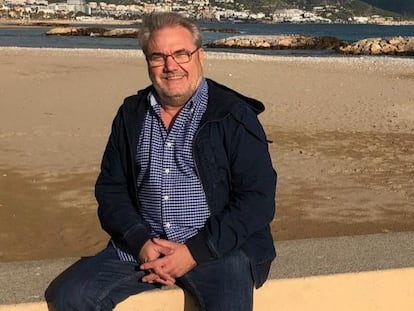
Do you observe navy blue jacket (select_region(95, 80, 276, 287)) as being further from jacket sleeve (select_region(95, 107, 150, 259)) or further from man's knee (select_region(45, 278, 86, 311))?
man's knee (select_region(45, 278, 86, 311))

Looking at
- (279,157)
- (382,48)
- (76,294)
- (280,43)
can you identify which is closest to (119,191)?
(76,294)

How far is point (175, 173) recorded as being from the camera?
2.38 m

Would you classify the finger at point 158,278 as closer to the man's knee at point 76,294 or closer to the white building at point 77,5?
the man's knee at point 76,294

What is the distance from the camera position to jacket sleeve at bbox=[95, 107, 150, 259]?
96.7 inches

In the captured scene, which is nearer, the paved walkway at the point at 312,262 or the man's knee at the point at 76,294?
the man's knee at the point at 76,294

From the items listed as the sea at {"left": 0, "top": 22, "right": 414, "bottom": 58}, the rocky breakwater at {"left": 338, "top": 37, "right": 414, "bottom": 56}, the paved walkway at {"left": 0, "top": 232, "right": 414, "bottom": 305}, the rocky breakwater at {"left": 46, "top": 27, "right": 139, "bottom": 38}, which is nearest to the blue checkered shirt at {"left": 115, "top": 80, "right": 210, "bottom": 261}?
the paved walkway at {"left": 0, "top": 232, "right": 414, "bottom": 305}

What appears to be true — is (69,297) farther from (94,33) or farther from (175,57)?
(94,33)

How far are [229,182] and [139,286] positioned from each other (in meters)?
0.48

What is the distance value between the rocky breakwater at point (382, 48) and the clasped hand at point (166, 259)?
1715 inches

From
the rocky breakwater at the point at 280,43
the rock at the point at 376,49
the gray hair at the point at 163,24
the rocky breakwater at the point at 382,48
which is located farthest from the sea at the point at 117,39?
the rock at the point at 376,49

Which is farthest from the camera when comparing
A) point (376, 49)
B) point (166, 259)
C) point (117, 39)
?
point (117, 39)

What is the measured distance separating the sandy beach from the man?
2.65 metres

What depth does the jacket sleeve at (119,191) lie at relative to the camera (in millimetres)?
2455

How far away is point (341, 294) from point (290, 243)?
0.47m
